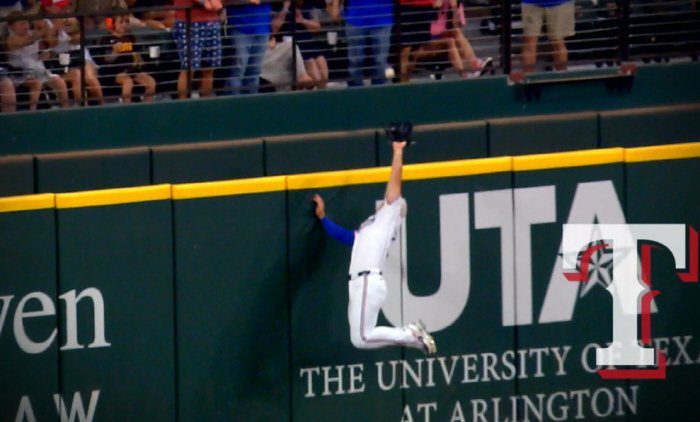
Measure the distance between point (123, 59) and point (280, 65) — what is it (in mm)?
1155

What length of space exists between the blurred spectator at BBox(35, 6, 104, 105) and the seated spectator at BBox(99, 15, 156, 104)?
0.14 metres

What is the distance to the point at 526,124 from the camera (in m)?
9.84

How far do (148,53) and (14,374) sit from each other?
2.58 m

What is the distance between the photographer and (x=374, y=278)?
29.5ft

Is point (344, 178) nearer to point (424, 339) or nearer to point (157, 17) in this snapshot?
point (424, 339)

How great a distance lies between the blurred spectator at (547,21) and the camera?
1042 centimetres

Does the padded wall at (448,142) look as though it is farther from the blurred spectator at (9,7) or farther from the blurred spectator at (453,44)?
the blurred spectator at (9,7)

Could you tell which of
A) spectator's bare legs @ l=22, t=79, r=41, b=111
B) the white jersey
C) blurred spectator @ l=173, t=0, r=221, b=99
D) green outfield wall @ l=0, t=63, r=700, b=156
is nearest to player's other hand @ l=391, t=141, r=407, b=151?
the white jersey

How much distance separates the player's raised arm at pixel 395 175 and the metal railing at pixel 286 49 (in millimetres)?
1174

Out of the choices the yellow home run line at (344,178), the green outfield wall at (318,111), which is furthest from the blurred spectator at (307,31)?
the yellow home run line at (344,178)

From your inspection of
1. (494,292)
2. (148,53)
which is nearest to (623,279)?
(494,292)

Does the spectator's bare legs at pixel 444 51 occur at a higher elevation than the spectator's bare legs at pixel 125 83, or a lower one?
higher

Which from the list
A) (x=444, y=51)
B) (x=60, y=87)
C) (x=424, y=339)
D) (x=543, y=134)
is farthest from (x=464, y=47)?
(x=60, y=87)

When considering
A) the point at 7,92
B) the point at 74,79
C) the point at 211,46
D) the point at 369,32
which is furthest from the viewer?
the point at 369,32
